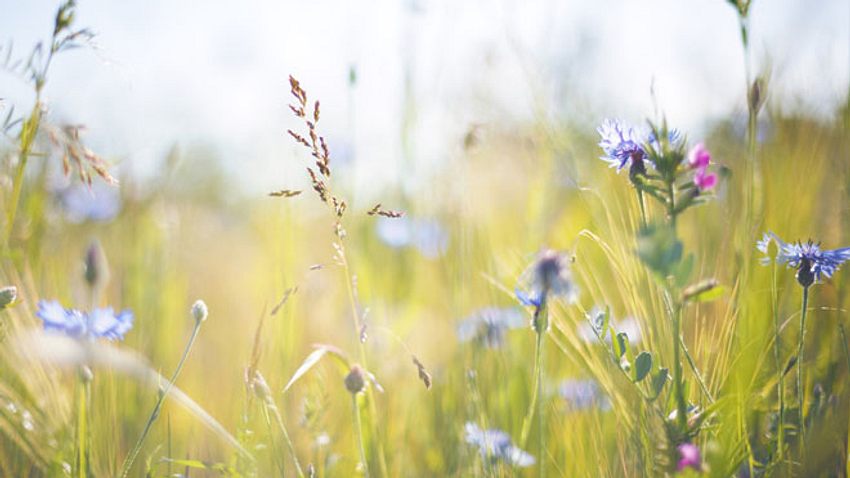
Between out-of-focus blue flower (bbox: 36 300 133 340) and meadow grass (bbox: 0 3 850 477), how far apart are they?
0.02 metres

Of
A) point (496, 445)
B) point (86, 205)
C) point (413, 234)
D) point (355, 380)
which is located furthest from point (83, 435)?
point (86, 205)

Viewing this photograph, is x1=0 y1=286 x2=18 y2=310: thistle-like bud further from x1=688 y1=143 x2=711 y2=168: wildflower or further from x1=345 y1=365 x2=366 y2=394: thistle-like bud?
x1=688 y1=143 x2=711 y2=168: wildflower

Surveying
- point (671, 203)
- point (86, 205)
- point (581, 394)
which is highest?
point (671, 203)

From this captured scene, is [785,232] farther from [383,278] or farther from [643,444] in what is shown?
[383,278]

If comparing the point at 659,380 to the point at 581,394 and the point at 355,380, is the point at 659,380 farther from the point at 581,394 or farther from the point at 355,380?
the point at 581,394

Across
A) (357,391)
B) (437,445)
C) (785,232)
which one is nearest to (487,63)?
(785,232)

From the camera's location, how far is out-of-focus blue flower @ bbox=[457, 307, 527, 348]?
1.16 meters

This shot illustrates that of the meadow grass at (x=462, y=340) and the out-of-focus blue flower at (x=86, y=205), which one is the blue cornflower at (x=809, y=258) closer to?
the meadow grass at (x=462, y=340)

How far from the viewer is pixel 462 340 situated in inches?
44.1

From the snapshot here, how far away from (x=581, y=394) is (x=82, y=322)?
766mm

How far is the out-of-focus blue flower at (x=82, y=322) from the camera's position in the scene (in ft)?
2.57

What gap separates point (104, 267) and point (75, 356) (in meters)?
0.26

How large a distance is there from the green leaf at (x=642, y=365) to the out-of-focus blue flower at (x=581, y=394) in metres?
0.32

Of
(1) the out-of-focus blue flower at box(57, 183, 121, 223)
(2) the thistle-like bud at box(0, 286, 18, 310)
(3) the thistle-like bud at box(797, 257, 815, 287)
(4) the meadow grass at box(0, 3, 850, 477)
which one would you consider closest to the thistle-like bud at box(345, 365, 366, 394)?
(4) the meadow grass at box(0, 3, 850, 477)
